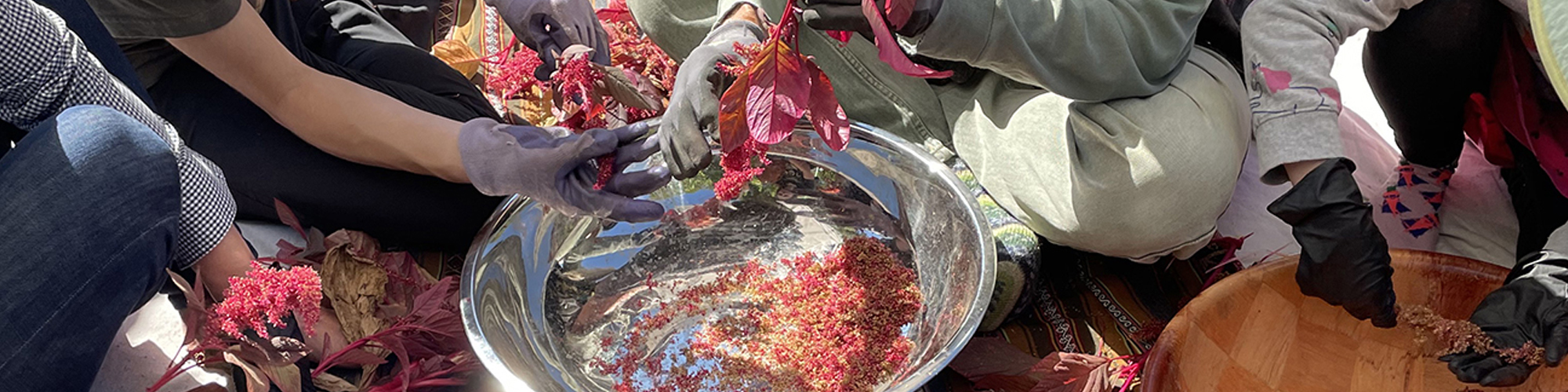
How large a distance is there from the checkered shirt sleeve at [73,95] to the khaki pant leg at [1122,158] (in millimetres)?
1017

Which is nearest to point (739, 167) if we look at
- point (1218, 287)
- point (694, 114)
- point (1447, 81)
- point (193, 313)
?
point (694, 114)

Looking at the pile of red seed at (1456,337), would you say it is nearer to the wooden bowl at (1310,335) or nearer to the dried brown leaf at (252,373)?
the wooden bowl at (1310,335)

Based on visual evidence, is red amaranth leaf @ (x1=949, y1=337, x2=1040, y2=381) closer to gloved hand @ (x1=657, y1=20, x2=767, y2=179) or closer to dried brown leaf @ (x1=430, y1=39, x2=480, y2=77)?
gloved hand @ (x1=657, y1=20, x2=767, y2=179)

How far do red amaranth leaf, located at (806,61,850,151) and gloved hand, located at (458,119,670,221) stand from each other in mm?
301

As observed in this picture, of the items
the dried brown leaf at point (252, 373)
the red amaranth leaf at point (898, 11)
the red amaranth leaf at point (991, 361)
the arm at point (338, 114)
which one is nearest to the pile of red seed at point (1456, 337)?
the red amaranth leaf at point (991, 361)

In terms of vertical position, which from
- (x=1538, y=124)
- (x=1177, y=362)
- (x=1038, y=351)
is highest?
(x=1538, y=124)

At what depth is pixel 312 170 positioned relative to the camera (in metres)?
1.48

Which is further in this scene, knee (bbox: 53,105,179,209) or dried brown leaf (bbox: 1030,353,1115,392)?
dried brown leaf (bbox: 1030,353,1115,392)

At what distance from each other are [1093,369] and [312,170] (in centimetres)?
110

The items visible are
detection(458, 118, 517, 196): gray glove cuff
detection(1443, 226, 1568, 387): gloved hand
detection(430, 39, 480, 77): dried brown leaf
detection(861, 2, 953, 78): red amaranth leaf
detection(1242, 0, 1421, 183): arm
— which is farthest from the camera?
detection(430, 39, 480, 77): dried brown leaf

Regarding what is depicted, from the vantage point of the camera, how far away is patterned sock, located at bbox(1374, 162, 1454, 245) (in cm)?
149

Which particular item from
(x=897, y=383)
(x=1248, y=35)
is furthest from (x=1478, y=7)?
(x=897, y=383)

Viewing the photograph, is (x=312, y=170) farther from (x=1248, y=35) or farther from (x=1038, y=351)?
(x=1248, y=35)

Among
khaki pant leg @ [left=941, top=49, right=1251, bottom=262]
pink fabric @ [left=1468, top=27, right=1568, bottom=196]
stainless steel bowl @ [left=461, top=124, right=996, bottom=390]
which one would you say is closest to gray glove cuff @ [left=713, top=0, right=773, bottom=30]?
stainless steel bowl @ [left=461, top=124, right=996, bottom=390]
